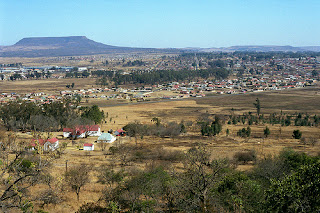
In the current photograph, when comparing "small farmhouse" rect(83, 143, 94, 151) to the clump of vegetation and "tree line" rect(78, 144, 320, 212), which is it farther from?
the clump of vegetation

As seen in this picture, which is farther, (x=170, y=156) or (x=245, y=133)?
(x=245, y=133)

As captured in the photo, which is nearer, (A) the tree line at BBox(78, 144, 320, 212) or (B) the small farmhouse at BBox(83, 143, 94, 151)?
(A) the tree line at BBox(78, 144, 320, 212)

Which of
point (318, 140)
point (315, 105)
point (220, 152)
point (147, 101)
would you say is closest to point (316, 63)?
point (315, 105)

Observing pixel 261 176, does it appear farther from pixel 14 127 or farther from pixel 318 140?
pixel 14 127

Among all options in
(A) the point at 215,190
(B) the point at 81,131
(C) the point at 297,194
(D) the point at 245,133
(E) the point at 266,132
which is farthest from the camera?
(D) the point at 245,133

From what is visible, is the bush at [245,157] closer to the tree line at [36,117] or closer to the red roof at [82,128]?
the red roof at [82,128]

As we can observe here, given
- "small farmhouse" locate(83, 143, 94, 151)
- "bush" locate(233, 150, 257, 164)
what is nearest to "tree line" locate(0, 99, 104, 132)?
"small farmhouse" locate(83, 143, 94, 151)

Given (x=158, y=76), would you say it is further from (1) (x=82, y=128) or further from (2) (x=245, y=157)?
(2) (x=245, y=157)

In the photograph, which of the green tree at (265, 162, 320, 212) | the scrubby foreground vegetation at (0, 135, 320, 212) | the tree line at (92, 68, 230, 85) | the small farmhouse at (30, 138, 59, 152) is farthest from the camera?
the tree line at (92, 68, 230, 85)

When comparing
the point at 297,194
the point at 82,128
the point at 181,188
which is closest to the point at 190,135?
the point at 82,128
